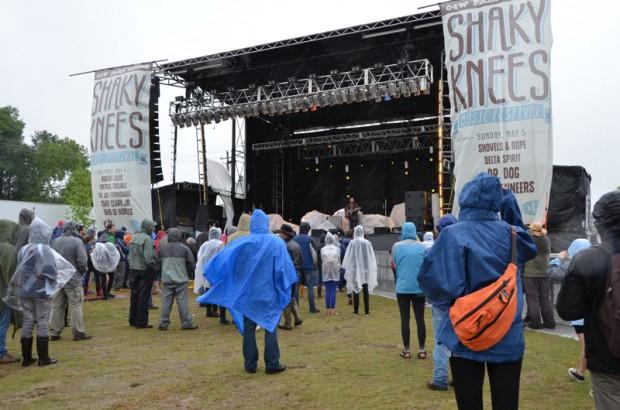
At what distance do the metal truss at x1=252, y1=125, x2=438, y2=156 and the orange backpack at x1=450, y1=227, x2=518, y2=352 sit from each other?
17.4 meters

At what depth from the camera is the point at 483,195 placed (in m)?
2.60

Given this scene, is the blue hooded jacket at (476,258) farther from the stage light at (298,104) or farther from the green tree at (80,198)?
the green tree at (80,198)

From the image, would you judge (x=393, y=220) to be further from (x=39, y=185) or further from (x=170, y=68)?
(x=39, y=185)

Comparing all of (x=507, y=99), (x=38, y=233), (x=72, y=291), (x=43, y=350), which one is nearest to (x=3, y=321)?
(x=43, y=350)

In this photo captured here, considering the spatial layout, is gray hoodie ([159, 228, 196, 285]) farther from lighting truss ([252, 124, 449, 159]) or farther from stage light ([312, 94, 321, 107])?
lighting truss ([252, 124, 449, 159])

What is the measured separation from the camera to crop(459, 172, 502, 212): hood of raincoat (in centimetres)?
260

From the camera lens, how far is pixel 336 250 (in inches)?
364

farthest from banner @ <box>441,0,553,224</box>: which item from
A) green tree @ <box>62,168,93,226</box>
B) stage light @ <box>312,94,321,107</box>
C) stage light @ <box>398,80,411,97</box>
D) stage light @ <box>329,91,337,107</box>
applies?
green tree @ <box>62,168,93,226</box>

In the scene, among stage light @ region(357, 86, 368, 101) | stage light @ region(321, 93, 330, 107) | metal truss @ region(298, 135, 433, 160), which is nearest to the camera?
stage light @ region(357, 86, 368, 101)

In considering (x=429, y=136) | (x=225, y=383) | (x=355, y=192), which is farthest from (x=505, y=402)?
(x=355, y=192)

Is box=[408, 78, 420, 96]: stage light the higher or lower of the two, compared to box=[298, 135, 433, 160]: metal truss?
higher

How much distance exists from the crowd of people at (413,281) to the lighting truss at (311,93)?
5323 millimetres

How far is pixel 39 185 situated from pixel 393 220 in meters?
40.4

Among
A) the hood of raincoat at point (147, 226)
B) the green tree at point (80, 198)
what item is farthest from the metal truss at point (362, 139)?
the green tree at point (80, 198)
